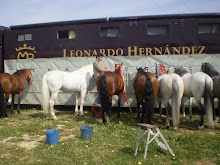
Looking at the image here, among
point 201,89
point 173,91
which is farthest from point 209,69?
point 173,91

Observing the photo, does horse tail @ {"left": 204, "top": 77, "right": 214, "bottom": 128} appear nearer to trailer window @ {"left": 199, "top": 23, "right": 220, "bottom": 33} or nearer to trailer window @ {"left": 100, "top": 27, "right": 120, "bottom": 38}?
trailer window @ {"left": 199, "top": 23, "right": 220, "bottom": 33}

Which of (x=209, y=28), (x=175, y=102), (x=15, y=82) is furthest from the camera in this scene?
(x=15, y=82)

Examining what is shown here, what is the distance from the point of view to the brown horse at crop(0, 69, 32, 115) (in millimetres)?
7094

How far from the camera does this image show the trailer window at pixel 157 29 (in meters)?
7.64

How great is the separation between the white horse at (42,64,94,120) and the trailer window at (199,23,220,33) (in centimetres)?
486

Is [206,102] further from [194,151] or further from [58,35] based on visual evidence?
[58,35]

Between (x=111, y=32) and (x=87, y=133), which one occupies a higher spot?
(x=111, y=32)

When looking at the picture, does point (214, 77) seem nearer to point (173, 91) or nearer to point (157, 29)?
point (173, 91)

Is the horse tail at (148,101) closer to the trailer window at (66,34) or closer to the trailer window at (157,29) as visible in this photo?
the trailer window at (157,29)

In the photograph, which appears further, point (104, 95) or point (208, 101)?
point (104, 95)

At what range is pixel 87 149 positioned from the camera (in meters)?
4.04

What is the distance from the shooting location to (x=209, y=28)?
7520 millimetres

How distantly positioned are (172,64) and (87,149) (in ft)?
17.2

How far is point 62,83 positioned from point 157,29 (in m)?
4.50
